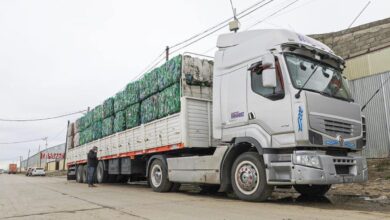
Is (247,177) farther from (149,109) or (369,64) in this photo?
(369,64)

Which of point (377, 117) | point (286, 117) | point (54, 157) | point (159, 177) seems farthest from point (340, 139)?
point (54, 157)

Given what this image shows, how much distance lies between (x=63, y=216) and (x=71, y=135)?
1703 cm

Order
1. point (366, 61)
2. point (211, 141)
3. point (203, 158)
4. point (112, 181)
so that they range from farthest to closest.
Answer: point (112, 181)
point (366, 61)
point (211, 141)
point (203, 158)

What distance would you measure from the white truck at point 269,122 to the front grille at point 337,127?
19 millimetres

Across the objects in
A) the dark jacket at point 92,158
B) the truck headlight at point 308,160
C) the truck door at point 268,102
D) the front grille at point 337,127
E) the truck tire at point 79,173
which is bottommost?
the truck tire at point 79,173

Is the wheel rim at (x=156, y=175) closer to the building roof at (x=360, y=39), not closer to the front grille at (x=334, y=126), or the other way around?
the front grille at (x=334, y=126)

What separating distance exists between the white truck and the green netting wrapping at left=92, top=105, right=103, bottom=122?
6989mm

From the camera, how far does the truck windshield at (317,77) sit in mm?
7359

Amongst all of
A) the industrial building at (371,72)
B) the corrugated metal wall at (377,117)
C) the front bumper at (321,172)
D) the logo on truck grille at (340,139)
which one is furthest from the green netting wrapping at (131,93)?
the corrugated metal wall at (377,117)

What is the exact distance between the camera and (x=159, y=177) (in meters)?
10.9

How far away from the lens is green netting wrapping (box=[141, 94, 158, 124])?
11214mm

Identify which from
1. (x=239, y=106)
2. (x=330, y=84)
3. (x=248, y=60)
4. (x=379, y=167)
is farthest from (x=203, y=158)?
(x=379, y=167)

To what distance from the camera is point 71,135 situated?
893 inches

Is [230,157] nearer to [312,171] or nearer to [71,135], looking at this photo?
[312,171]
